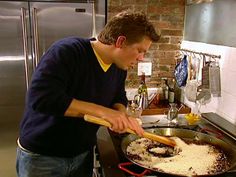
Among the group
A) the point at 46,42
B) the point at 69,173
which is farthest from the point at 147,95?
Result: the point at 69,173

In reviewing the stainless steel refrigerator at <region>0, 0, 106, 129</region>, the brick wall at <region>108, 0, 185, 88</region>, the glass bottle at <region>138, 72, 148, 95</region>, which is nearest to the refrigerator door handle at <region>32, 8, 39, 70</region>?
the stainless steel refrigerator at <region>0, 0, 106, 129</region>

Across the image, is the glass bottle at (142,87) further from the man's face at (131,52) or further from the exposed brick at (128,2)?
the man's face at (131,52)

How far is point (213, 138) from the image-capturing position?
162 cm

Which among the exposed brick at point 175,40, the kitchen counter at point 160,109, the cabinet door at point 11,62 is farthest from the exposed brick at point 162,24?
the cabinet door at point 11,62

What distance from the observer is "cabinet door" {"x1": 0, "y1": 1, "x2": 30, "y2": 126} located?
7.49 feet

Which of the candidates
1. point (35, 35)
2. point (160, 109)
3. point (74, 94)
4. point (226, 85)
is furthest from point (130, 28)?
point (35, 35)

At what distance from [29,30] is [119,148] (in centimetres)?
136

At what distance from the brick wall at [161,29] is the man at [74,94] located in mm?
1096

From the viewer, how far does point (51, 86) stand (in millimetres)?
1133

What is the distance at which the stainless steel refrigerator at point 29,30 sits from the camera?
2.30 m

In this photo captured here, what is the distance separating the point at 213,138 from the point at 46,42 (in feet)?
5.03

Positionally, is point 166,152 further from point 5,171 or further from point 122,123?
point 5,171

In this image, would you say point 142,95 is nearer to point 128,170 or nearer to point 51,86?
point 128,170

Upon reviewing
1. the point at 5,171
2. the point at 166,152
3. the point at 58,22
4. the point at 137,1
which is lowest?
the point at 5,171
